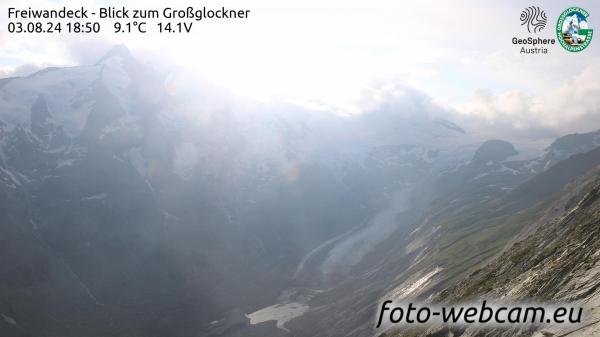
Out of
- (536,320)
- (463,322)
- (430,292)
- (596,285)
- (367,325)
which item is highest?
(596,285)

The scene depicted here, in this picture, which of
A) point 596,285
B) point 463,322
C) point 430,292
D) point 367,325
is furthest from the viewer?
point 367,325

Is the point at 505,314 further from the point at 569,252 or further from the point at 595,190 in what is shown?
the point at 595,190

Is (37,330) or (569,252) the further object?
(37,330)

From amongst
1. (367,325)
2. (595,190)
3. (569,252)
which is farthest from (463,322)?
(367,325)

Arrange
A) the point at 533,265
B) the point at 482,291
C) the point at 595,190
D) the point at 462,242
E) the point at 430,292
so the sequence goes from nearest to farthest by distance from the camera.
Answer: the point at 533,265
the point at 482,291
the point at 595,190
the point at 430,292
the point at 462,242

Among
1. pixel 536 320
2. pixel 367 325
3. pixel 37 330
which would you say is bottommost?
pixel 37 330

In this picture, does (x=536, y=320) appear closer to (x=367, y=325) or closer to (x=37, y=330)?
(x=367, y=325)

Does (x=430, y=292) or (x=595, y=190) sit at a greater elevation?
(x=595, y=190)

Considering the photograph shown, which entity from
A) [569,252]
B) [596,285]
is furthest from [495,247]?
[596,285]

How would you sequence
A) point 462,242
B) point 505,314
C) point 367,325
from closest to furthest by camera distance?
1. point 505,314
2. point 367,325
3. point 462,242
